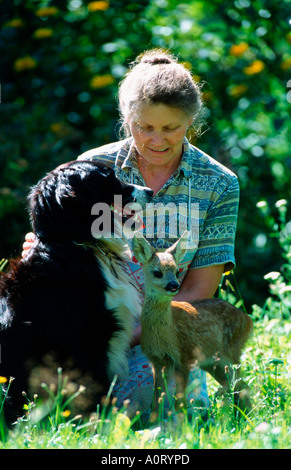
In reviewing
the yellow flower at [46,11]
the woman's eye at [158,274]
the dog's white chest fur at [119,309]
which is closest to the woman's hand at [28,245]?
the dog's white chest fur at [119,309]

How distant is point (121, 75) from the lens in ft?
20.3

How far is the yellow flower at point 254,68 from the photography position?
602 cm

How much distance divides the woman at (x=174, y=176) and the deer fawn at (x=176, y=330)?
30 cm

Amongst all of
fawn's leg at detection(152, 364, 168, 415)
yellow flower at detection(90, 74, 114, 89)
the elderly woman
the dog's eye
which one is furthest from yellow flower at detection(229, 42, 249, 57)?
fawn's leg at detection(152, 364, 168, 415)

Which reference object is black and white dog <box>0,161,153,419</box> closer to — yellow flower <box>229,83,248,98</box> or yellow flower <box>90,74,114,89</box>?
yellow flower <box>90,74,114,89</box>

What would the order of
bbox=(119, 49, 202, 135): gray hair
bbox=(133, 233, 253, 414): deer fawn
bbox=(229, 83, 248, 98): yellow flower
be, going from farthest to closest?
1. bbox=(229, 83, 248, 98): yellow flower
2. bbox=(119, 49, 202, 135): gray hair
3. bbox=(133, 233, 253, 414): deer fawn

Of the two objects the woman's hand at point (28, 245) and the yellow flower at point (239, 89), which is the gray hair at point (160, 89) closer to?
the woman's hand at point (28, 245)

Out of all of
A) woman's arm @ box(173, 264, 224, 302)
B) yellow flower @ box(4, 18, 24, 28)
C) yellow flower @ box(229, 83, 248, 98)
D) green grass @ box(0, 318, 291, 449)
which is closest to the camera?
green grass @ box(0, 318, 291, 449)

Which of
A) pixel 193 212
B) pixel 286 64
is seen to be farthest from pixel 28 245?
pixel 286 64

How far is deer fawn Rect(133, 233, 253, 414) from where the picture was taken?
3.29 m

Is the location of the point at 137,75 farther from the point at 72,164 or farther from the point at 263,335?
the point at 263,335

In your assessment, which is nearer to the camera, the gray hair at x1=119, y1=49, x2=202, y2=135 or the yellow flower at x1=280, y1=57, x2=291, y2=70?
the gray hair at x1=119, y1=49, x2=202, y2=135

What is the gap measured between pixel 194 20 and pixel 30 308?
13.7 feet

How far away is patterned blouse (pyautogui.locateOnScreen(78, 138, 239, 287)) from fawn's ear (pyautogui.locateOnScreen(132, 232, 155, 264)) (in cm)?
51
